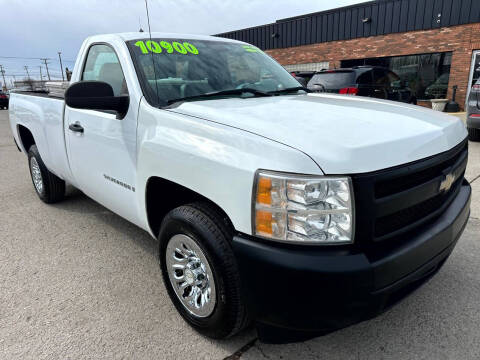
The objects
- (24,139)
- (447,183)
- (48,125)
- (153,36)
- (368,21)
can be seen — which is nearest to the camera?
(447,183)

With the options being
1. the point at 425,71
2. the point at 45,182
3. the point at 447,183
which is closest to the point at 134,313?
the point at 447,183

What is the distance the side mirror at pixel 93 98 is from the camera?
7.40 feet

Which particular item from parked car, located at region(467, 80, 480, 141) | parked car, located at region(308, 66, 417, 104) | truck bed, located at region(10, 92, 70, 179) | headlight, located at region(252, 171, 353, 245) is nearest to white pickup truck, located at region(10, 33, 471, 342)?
headlight, located at region(252, 171, 353, 245)

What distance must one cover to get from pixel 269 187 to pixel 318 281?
441 mm

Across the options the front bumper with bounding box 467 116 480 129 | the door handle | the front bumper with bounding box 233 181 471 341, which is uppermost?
the door handle

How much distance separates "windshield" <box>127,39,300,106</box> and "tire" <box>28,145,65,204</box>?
238 cm

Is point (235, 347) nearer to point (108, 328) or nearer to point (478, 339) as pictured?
point (108, 328)

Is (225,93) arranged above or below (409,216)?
above

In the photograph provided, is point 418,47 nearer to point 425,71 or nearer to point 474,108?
point 425,71

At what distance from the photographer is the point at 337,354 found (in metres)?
2.03

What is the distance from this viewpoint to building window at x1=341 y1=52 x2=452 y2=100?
14.3 m

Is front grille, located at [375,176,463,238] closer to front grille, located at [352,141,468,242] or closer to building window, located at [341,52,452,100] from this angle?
front grille, located at [352,141,468,242]

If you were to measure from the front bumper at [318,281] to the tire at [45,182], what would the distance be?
3.48 meters

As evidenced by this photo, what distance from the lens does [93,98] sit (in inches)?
89.4
